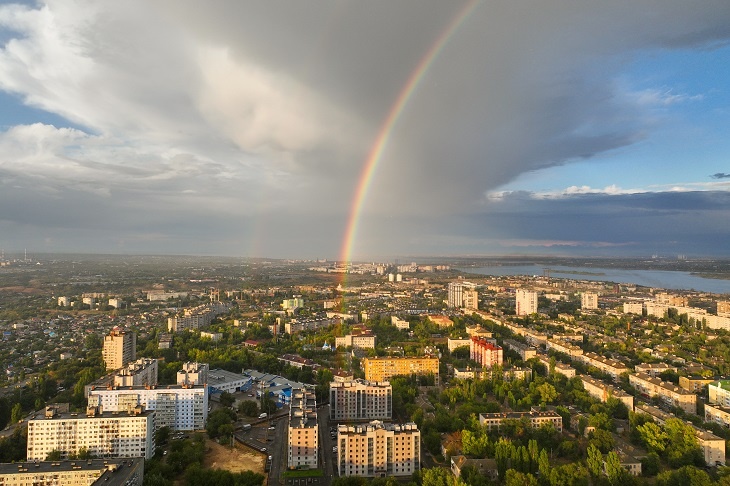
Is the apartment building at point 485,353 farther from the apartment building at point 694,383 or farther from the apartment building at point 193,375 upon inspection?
the apartment building at point 193,375

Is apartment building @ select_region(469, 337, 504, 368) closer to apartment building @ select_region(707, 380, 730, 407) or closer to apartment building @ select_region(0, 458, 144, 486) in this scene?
apartment building @ select_region(707, 380, 730, 407)

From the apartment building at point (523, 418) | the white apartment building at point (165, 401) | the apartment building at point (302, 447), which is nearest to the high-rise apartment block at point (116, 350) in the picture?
the white apartment building at point (165, 401)

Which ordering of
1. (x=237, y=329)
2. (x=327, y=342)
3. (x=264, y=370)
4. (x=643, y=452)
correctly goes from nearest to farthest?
(x=643, y=452) < (x=264, y=370) < (x=327, y=342) < (x=237, y=329)

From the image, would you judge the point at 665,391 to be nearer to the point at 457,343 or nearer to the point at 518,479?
the point at 457,343

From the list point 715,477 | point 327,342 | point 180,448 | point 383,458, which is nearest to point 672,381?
point 715,477

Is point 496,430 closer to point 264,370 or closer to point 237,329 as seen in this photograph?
point 264,370

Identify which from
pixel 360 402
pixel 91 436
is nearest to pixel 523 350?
pixel 360 402

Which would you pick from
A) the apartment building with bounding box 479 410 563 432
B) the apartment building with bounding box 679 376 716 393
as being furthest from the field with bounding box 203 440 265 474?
the apartment building with bounding box 679 376 716 393
